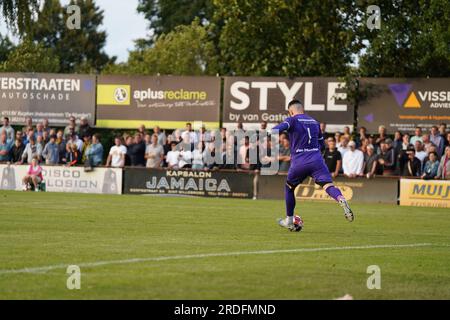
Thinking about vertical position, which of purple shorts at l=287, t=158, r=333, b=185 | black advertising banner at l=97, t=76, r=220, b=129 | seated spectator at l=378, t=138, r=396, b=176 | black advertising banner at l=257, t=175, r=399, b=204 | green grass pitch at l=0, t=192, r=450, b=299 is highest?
black advertising banner at l=97, t=76, r=220, b=129

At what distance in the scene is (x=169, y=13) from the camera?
87062 mm

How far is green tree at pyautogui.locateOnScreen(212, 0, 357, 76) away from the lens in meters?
42.4

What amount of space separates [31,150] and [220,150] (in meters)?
6.99

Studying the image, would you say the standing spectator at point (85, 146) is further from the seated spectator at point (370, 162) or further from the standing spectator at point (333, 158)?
the seated spectator at point (370, 162)

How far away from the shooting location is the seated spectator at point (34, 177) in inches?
1242

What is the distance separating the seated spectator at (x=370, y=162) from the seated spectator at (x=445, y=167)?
2.03m

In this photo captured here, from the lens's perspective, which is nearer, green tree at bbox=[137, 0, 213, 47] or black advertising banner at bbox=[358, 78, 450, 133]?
black advertising banner at bbox=[358, 78, 450, 133]

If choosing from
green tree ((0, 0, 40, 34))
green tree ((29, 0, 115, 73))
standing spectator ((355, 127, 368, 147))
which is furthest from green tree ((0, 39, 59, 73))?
standing spectator ((355, 127, 368, 147))

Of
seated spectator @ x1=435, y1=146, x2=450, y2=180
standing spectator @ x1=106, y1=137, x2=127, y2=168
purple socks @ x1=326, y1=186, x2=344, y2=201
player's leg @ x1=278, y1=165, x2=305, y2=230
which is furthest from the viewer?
standing spectator @ x1=106, y1=137, x2=127, y2=168

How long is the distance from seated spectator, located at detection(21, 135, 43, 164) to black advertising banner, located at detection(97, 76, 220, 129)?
9.82 ft

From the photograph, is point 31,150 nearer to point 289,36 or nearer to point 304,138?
point 289,36

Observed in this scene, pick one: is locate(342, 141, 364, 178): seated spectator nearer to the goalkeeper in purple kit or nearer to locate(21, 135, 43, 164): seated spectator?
locate(21, 135, 43, 164): seated spectator

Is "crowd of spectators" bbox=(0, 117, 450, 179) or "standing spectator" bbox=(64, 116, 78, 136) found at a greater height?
"standing spectator" bbox=(64, 116, 78, 136)

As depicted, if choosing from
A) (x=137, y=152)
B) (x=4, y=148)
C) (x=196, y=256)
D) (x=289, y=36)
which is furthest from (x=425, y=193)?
(x=196, y=256)
